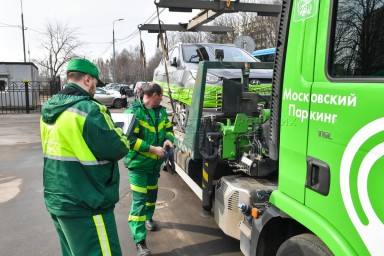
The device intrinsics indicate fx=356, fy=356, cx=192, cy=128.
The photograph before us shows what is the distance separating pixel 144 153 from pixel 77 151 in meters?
1.49

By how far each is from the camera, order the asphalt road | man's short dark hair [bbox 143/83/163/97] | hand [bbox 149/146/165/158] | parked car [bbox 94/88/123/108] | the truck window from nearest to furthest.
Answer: the truck window, hand [bbox 149/146/165/158], man's short dark hair [bbox 143/83/163/97], the asphalt road, parked car [bbox 94/88/123/108]

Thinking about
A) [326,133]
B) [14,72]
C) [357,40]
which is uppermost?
[14,72]

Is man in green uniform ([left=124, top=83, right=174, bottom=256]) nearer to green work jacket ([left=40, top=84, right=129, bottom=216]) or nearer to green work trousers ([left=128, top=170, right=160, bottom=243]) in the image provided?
green work trousers ([left=128, top=170, right=160, bottom=243])

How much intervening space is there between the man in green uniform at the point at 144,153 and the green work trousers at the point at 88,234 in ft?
4.11

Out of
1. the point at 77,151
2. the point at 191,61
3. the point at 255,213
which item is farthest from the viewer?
the point at 191,61

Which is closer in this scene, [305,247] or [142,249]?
[305,247]

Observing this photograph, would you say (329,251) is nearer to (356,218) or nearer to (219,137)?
(356,218)

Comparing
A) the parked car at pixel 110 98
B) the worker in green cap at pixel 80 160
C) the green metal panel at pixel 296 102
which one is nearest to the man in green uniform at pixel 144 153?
the worker in green cap at pixel 80 160

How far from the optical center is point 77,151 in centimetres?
234

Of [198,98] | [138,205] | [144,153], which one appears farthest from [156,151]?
[198,98]

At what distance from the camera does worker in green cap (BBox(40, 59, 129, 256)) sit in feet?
7.64

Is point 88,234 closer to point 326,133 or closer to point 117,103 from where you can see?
point 326,133

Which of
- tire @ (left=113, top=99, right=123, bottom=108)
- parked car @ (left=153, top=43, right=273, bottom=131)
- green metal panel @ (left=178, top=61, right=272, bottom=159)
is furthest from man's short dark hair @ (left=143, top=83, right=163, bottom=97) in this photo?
tire @ (left=113, top=99, right=123, bottom=108)

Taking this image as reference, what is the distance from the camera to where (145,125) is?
3.90 metres
